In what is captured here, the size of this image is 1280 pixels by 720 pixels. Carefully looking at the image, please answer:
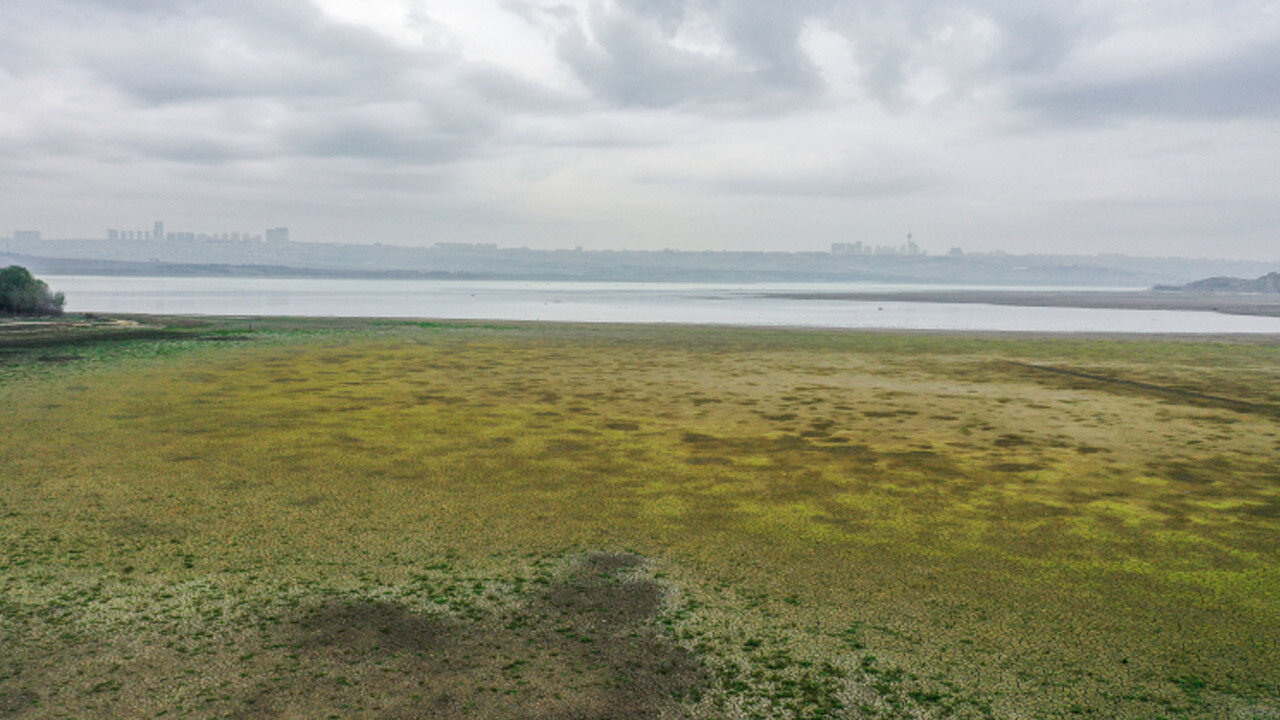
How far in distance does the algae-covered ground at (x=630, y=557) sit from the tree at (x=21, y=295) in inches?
1133

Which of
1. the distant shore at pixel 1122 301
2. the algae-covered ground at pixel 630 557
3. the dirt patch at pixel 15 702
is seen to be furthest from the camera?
the distant shore at pixel 1122 301

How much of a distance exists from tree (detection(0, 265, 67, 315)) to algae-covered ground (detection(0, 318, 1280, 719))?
2878 centimetres

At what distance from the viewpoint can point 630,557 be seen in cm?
692

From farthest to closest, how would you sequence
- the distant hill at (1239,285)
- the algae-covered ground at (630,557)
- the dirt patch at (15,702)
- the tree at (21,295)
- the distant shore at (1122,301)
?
1. the distant hill at (1239,285)
2. the distant shore at (1122,301)
3. the tree at (21,295)
4. the algae-covered ground at (630,557)
5. the dirt patch at (15,702)

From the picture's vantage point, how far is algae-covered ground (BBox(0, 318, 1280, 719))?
473 centimetres

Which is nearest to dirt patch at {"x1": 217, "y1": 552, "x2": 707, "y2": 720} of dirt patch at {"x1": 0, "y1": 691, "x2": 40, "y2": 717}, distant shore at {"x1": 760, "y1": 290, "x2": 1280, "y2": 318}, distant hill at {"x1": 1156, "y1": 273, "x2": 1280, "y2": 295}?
dirt patch at {"x1": 0, "y1": 691, "x2": 40, "y2": 717}

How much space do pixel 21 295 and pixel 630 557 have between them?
43776 millimetres

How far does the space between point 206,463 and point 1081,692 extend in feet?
31.8

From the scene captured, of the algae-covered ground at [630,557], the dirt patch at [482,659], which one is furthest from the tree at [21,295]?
the dirt patch at [482,659]

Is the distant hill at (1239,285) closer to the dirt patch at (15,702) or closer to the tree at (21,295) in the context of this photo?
the tree at (21,295)

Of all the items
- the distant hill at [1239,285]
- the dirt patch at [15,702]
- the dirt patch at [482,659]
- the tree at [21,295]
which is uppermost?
the distant hill at [1239,285]

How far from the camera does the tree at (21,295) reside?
38469 millimetres

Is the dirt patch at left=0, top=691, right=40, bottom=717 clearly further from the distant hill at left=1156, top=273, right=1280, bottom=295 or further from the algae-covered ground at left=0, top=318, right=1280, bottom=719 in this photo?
the distant hill at left=1156, top=273, right=1280, bottom=295

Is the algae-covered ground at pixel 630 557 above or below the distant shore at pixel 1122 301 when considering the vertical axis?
below
